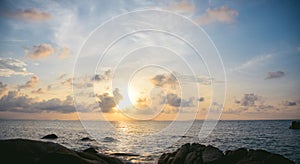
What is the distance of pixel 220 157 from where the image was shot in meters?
17.6

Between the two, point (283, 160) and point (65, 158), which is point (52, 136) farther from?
point (283, 160)

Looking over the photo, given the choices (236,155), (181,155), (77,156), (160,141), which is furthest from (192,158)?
(160,141)

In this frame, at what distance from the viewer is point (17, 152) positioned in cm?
1146

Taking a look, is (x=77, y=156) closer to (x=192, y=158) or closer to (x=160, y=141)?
(x=192, y=158)

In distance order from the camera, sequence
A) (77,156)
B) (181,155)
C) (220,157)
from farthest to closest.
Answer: (181,155) → (220,157) → (77,156)

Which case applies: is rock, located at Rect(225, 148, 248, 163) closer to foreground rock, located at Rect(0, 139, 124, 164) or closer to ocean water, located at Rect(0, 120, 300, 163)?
ocean water, located at Rect(0, 120, 300, 163)

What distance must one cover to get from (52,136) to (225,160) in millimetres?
50308

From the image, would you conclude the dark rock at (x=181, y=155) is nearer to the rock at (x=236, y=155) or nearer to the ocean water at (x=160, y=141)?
the rock at (x=236, y=155)

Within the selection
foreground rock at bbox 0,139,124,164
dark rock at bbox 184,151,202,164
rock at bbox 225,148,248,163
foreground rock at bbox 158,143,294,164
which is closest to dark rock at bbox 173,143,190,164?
foreground rock at bbox 158,143,294,164

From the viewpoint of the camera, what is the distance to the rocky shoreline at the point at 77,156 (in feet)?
37.3

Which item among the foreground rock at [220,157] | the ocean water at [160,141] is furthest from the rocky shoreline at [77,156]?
the ocean water at [160,141]

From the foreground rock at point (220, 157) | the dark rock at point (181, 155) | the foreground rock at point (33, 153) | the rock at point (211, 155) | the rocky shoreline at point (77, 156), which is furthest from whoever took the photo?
the dark rock at point (181, 155)

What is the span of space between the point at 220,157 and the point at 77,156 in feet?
36.6

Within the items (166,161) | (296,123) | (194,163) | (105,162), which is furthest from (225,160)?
(296,123)
